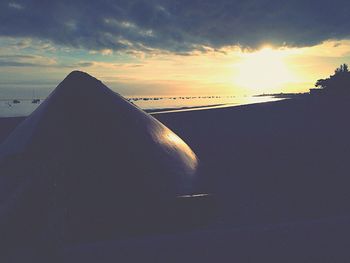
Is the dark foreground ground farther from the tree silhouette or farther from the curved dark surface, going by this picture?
the tree silhouette

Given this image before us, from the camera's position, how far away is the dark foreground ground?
2541 millimetres

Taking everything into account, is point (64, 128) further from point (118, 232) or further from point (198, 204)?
point (198, 204)

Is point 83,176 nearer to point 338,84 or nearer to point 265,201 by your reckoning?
point 265,201

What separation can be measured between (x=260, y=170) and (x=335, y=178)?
5.88 ft

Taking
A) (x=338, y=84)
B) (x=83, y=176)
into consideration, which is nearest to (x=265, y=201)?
(x=83, y=176)

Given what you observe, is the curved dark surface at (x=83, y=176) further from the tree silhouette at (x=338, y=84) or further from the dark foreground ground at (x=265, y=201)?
the tree silhouette at (x=338, y=84)

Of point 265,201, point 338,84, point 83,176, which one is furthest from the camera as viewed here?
point 338,84

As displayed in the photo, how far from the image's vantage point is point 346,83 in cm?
3192

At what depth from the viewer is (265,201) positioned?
5773 millimetres

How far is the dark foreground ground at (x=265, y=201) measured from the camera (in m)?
2.54

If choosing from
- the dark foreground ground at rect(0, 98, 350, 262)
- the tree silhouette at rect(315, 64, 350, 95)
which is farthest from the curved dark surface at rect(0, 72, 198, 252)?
the tree silhouette at rect(315, 64, 350, 95)

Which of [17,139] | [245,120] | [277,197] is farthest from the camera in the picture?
[245,120]

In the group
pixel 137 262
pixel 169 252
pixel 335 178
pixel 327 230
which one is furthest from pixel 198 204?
pixel 335 178

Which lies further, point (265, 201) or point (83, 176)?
point (265, 201)
